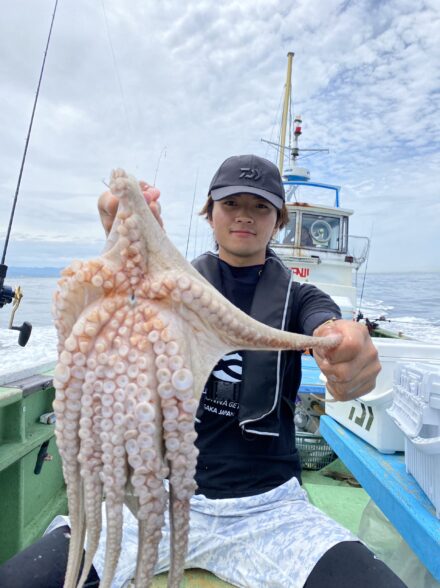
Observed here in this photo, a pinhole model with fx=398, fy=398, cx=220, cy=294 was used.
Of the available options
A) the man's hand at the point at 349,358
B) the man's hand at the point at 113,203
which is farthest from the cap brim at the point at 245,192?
the man's hand at the point at 349,358

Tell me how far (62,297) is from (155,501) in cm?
64

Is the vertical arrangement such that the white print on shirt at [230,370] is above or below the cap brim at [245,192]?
below

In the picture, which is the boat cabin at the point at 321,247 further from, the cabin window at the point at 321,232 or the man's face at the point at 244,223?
the man's face at the point at 244,223

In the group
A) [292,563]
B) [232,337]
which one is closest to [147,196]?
[232,337]

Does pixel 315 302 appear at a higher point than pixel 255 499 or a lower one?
higher

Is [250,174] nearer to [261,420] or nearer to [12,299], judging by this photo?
[261,420]

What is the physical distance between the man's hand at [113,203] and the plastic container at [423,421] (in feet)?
5.19

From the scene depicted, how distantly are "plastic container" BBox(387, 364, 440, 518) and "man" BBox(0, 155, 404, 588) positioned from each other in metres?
0.52

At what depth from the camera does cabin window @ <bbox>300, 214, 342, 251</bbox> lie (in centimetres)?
1134

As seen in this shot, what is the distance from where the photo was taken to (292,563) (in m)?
1.71

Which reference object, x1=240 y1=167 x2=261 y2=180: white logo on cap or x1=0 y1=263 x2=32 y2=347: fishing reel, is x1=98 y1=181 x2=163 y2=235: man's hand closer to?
x1=240 y1=167 x2=261 y2=180: white logo on cap

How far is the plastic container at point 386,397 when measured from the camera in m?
2.74

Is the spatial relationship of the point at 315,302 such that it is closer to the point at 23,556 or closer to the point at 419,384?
the point at 419,384

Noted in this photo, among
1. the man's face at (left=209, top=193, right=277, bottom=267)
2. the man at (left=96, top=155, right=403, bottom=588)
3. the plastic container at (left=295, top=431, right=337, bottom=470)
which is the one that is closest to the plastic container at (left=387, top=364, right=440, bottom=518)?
the man at (left=96, top=155, right=403, bottom=588)
